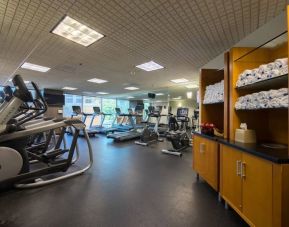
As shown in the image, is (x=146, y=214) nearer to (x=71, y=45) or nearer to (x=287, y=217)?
(x=287, y=217)

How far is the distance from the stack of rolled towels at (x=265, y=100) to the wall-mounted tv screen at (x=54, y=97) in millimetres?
10410

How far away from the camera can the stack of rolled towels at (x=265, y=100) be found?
152 cm

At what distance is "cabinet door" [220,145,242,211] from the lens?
1718mm

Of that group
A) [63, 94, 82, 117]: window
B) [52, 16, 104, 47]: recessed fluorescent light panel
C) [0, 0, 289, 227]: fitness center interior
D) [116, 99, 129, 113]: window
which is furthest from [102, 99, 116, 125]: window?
[52, 16, 104, 47]: recessed fluorescent light panel

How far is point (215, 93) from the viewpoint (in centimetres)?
264

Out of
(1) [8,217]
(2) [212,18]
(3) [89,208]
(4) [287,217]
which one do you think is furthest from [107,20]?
(4) [287,217]

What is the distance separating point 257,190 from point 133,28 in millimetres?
2888

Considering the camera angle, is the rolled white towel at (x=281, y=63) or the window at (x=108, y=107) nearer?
the rolled white towel at (x=281, y=63)

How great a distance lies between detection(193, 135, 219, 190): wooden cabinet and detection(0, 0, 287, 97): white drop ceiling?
6.31 feet

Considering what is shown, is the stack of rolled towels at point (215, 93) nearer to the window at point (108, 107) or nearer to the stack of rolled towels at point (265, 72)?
the stack of rolled towels at point (265, 72)

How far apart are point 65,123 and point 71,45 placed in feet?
6.11

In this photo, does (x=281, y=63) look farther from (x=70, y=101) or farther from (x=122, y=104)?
(x=122, y=104)

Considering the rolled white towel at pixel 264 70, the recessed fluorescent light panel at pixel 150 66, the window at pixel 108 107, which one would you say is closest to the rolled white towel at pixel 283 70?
the rolled white towel at pixel 264 70

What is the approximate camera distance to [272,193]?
1269 millimetres
